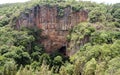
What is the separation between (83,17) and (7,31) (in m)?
10.1

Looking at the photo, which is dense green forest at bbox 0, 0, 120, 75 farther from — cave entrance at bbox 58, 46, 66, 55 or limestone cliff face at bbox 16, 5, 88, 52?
cave entrance at bbox 58, 46, 66, 55

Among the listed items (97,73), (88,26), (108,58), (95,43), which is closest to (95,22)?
(88,26)

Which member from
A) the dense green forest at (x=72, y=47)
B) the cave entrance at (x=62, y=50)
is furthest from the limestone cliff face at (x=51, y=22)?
the dense green forest at (x=72, y=47)

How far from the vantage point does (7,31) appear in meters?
43.2

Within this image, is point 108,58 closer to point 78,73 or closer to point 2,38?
point 78,73

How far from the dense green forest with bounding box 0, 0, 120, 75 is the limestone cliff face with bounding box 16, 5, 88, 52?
869 millimetres

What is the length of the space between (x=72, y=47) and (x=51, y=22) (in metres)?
6.73

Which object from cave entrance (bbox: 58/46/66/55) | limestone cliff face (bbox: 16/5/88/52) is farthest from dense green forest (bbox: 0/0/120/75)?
cave entrance (bbox: 58/46/66/55)

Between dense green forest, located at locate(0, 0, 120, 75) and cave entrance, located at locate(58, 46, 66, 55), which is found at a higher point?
dense green forest, located at locate(0, 0, 120, 75)

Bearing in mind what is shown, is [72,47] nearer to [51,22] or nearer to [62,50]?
[62,50]

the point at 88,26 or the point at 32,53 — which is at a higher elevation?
the point at 88,26

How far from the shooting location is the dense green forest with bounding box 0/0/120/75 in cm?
3152

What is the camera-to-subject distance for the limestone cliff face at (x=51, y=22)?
4525cm

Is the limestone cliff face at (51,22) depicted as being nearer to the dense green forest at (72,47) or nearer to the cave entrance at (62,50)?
the cave entrance at (62,50)
